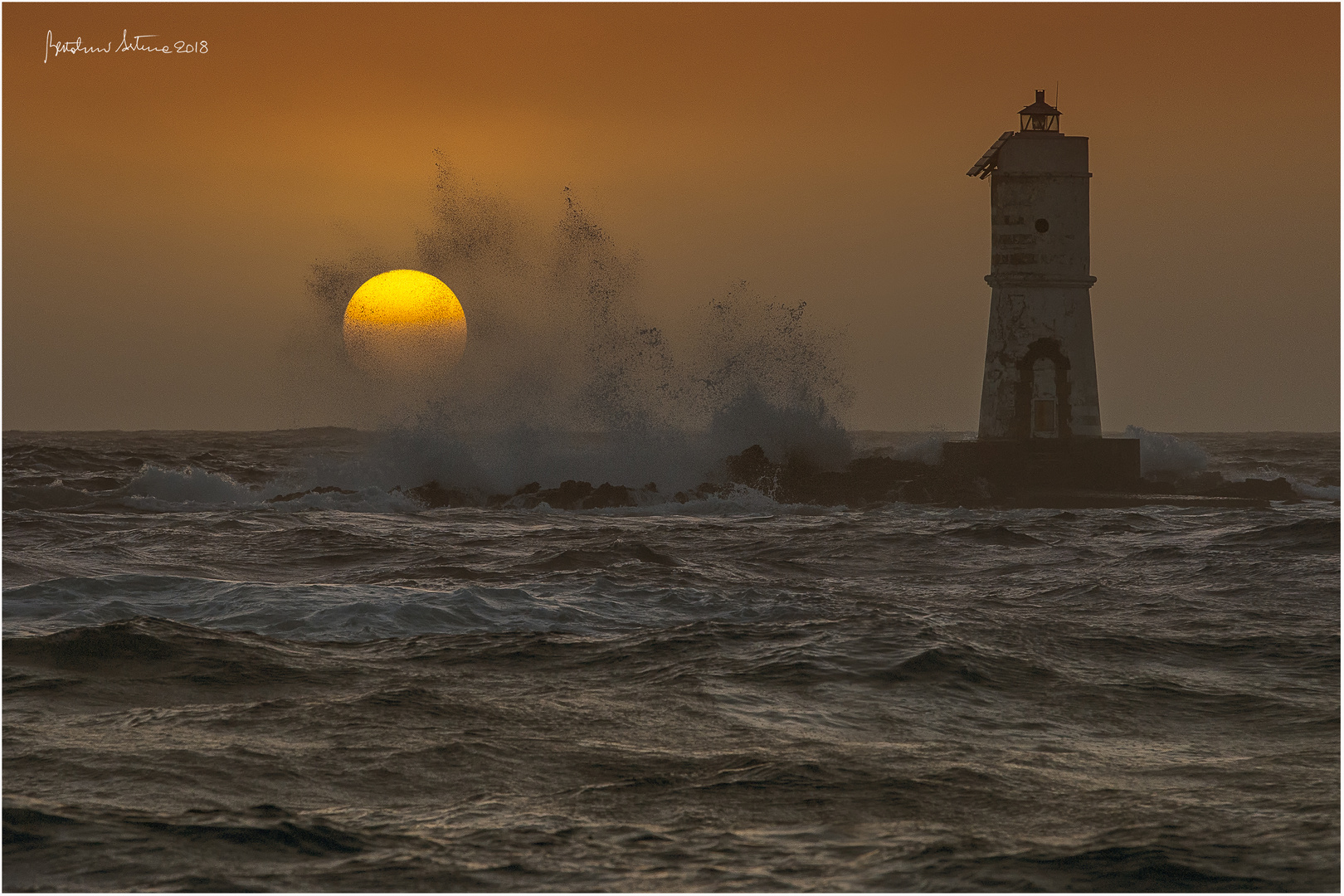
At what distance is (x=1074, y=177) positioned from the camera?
74.2 feet

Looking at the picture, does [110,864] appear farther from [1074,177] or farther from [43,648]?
[1074,177]

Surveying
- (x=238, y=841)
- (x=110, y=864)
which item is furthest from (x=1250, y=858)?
(x=110, y=864)

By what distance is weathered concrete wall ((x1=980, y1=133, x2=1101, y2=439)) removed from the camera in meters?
22.4

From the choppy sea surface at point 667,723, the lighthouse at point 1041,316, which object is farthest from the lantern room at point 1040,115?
the choppy sea surface at point 667,723

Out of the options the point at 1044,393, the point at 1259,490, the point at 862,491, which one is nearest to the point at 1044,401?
the point at 1044,393

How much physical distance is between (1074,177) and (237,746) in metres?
19.8

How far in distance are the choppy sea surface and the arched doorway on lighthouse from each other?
910 cm

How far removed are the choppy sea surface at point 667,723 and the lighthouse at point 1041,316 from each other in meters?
9.05

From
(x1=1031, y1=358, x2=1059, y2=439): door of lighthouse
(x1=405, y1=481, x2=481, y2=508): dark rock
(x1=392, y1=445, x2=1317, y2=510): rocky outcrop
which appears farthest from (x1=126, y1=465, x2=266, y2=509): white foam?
(x1=1031, y1=358, x2=1059, y2=439): door of lighthouse

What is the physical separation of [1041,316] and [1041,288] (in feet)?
1.59

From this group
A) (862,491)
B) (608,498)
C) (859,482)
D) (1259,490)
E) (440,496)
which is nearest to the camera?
(608,498)

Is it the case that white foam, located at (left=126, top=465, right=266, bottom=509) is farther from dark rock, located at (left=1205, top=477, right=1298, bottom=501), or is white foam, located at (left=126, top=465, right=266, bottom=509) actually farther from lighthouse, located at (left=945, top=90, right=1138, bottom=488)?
dark rock, located at (left=1205, top=477, right=1298, bottom=501)

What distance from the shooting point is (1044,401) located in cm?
2266

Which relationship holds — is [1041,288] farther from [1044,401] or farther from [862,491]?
[862,491]
